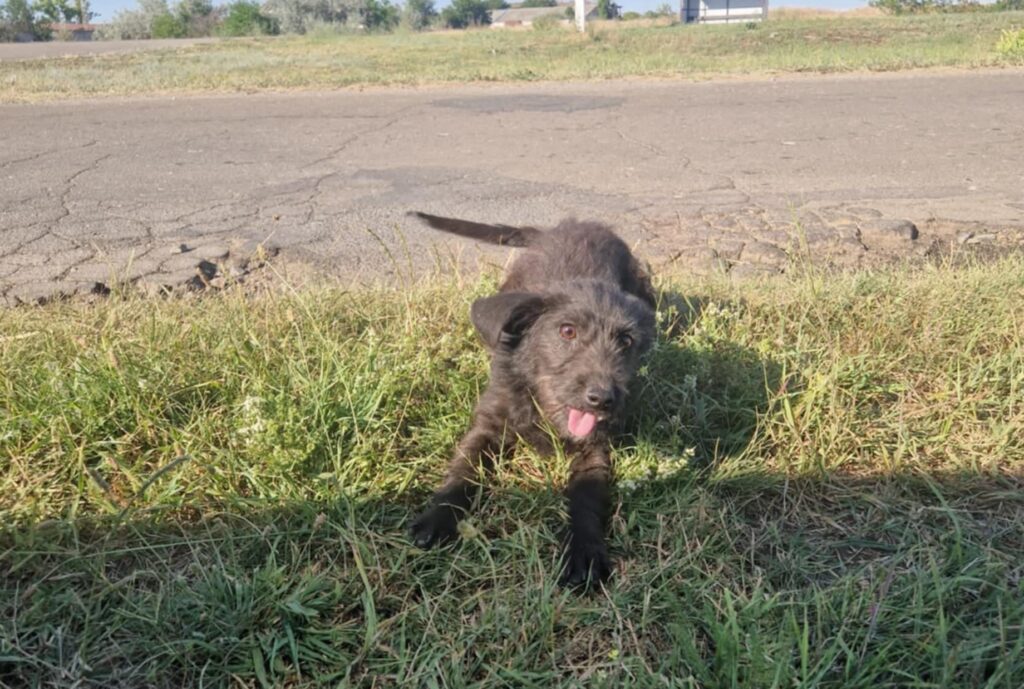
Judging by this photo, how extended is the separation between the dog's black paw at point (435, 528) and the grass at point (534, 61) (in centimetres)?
1245

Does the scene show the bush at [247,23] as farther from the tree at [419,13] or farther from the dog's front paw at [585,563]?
the dog's front paw at [585,563]

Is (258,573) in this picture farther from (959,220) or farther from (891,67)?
(891,67)

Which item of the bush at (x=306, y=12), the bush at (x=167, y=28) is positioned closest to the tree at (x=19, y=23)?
the bush at (x=167, y=28)

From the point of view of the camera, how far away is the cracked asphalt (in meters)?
4.98

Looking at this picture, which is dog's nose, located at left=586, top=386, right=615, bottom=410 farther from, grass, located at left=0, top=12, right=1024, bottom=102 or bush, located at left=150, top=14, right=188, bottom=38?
bush, located at left=150, top=14, right=188, bottom=38

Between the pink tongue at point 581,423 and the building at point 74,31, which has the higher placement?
the building at point 74,31

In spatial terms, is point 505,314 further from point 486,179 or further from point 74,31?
point 74,31

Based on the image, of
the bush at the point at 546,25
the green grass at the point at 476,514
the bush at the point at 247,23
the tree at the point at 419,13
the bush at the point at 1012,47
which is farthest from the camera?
the tree at the point at 419,13

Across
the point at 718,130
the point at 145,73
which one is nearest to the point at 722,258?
the point at 718,130

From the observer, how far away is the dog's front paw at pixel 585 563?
232 cm

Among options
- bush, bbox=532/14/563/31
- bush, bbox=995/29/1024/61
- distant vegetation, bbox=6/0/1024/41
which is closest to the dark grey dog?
bush, bbox=995/29/1024/61

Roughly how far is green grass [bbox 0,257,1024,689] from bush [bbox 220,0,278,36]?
48.8 m

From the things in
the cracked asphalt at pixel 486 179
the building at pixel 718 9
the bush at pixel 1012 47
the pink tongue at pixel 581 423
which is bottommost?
the pink tongue at pixel 581 423

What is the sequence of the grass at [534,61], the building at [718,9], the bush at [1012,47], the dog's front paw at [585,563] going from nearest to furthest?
the dog's front paw at [585,563], the grass at [534,61], the bush at [1012,47], the building at [718,9]
